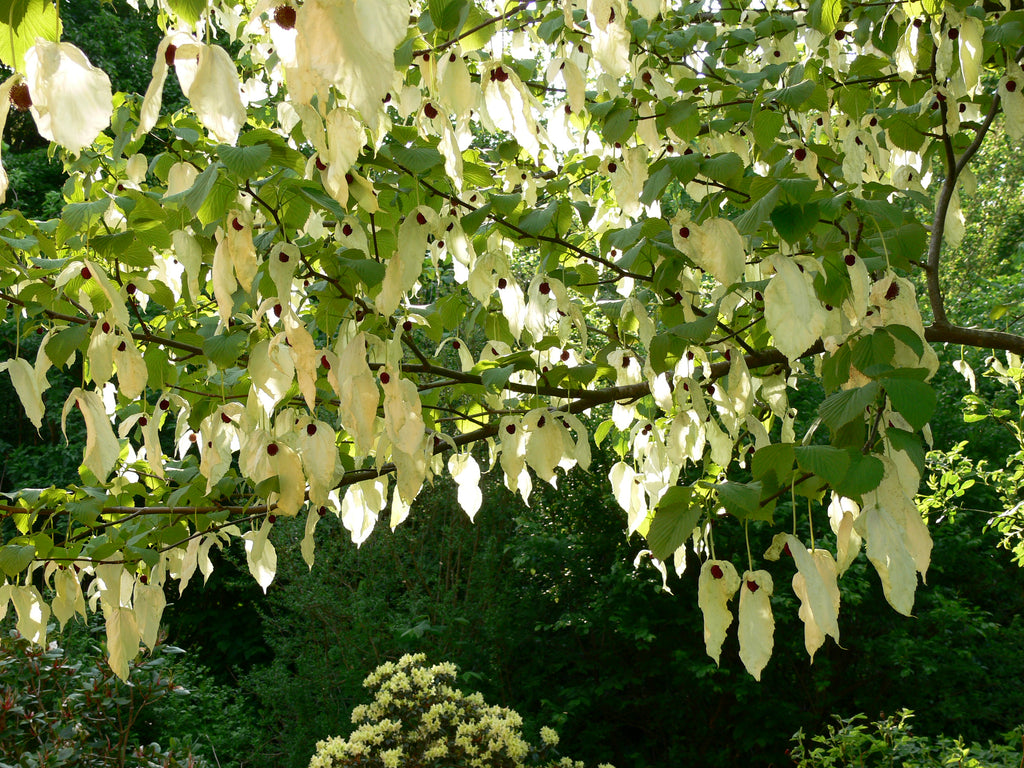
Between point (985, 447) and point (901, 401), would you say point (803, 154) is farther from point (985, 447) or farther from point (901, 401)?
point (985, 447)

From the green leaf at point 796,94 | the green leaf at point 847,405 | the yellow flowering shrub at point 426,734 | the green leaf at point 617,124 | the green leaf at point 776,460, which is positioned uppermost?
the green leaf at point 617,124

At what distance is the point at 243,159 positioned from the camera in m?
1.04

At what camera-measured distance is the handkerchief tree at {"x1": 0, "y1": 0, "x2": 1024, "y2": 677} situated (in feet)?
2.86

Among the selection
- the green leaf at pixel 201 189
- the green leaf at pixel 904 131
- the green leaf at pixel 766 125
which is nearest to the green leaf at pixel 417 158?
the green leaf at pixel 201 189

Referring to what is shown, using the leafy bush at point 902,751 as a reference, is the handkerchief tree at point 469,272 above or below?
above

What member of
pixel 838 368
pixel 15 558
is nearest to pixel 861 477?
pixel 838 368

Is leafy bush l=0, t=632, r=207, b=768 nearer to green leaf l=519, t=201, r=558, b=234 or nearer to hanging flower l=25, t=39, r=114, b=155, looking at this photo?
green leaf l=519, t=201, r=558, b=234

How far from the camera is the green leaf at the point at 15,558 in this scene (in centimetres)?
142

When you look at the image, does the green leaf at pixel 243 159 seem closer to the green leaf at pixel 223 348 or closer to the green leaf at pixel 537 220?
the green leaf at pixel 223 348

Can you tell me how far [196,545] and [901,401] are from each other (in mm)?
1252

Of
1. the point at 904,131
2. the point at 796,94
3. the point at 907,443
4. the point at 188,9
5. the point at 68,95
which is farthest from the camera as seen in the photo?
the point at 904,131

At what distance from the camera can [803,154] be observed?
1.40m

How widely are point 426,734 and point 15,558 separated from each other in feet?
5.90

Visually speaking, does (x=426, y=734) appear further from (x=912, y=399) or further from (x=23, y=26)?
(x=23, y=26)
